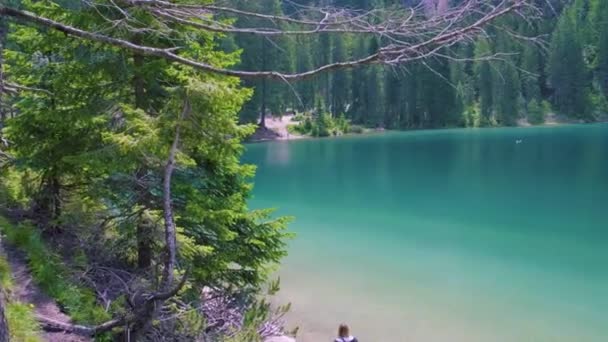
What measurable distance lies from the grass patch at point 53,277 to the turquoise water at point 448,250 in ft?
14.1

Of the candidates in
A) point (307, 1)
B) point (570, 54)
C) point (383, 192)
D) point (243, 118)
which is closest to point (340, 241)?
point (383, 192)

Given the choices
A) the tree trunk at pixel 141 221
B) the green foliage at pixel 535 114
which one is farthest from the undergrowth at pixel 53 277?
the green foliage at pixel 535 114

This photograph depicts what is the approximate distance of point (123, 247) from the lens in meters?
7.83

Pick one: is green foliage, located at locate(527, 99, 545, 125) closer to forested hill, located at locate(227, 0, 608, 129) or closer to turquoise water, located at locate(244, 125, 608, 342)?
forested hill, located at locate(227, 0, 608, 129)

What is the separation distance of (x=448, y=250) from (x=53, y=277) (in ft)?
37.7

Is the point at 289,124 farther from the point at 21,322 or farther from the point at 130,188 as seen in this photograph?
the point at 21,322

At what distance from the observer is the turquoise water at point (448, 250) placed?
35.4 feet

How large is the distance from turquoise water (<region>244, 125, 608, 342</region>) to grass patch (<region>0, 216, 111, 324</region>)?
14.1ft

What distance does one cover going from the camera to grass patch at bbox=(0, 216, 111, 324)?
6004 millimetres

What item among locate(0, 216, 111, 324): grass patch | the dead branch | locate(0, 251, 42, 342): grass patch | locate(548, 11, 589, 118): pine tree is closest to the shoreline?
locate(548, 11, 589, 118): pine tree

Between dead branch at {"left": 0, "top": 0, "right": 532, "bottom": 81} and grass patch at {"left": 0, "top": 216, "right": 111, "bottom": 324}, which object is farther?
grass patch at {"left": 0, "top": 216, "right": 111, "bottom": 324}

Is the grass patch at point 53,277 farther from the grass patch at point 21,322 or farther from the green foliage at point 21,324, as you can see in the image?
the green foliage at point 21,324

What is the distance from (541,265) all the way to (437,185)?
13.5 metres

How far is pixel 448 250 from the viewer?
15945 mm
